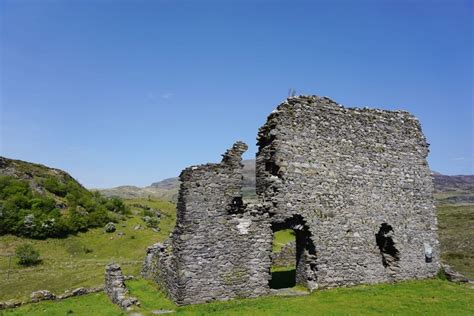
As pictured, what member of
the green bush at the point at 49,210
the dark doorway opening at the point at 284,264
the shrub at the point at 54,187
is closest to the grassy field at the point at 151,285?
the dark doorway opening at the point at 284,264

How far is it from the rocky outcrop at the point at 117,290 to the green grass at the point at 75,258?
740 cm

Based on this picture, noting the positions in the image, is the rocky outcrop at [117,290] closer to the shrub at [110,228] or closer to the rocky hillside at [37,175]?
the shrub at [110,228]

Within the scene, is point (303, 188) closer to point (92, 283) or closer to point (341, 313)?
point (341, 313)

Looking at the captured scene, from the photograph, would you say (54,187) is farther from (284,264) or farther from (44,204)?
(284,264)

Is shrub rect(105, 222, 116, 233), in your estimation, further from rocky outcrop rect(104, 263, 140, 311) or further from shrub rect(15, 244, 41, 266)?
rocky outcrop rect(104, 263, 140, 311)

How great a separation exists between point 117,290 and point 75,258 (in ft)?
74.8

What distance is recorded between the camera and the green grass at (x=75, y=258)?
86.1ft

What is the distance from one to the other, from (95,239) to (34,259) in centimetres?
853

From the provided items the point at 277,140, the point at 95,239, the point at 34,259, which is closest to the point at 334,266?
the point at 277,140

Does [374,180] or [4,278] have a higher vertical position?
[374,180]

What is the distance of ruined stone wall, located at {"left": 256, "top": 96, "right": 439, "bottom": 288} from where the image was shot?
15586 mm

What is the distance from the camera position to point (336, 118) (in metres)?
17.0

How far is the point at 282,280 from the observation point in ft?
62.5

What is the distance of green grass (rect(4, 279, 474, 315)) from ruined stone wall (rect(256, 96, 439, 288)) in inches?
39.8
